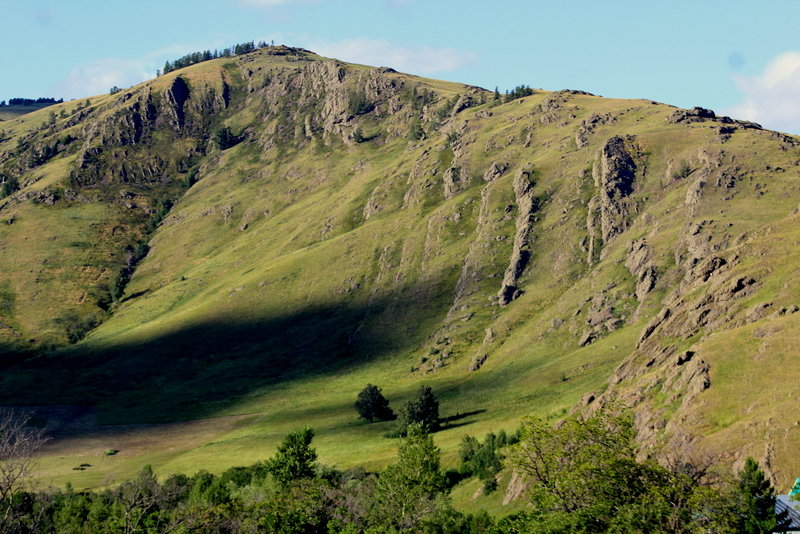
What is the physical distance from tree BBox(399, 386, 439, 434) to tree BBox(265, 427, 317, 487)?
4622cm

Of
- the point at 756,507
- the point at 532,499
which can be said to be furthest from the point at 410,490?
the point at 756,507

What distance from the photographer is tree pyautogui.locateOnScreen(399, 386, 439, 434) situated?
147250 mm

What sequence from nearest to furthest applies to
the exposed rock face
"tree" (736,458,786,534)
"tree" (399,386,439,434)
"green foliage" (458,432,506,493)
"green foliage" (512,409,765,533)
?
"green foliage" (512,409,765,533), "tree" (736,458,786,534), "green foliage" (458,432,506,493), "tree" (399,386,439,434), the exposed rock face

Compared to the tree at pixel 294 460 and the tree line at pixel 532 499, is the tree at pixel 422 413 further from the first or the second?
the tree line at pixel 532 499

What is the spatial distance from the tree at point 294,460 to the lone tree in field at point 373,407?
5929 cm

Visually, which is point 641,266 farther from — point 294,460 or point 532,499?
point 532,499

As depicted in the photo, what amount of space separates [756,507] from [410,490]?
33.3m

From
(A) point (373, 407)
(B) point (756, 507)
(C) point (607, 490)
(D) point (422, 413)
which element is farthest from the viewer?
(A) point (373, 407)

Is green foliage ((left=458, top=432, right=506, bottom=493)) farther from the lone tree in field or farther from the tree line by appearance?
the lone tree in field

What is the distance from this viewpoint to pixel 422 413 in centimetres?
14838

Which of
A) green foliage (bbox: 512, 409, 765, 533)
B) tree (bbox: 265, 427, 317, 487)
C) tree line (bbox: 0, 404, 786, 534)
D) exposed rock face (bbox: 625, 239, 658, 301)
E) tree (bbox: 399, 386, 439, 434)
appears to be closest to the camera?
green foliage (bbox: 512, 409, 765, 533)

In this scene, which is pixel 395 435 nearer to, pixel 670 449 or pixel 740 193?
pixel 670 449

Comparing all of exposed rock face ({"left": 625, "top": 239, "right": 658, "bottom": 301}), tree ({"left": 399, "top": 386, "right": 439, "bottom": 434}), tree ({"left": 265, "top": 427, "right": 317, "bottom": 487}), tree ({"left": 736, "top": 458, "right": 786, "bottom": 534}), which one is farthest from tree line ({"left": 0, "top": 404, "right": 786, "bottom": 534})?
exposed rock face ({"left": 625, "top": 239, "right": 658, "bottom": 301})

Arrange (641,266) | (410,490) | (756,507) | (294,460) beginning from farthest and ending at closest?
(641,266) < (294,460) < (410,490) < (756,507)
